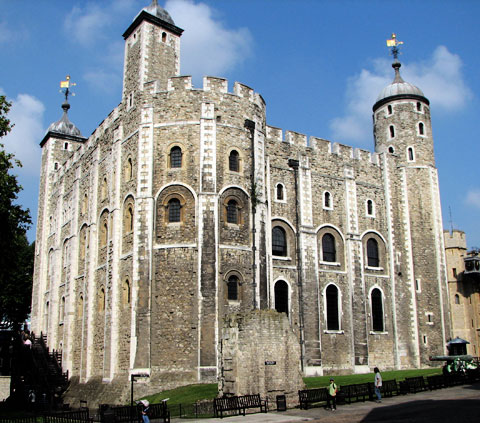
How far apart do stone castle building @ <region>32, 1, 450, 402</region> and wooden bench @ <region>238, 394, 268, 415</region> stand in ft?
15.7

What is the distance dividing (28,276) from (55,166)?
37.4ft

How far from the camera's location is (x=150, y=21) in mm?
30562

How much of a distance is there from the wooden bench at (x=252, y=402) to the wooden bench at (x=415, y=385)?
257 inches

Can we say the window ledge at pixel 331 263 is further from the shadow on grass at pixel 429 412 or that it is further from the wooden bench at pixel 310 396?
the shadow on grass at pixel 429 412

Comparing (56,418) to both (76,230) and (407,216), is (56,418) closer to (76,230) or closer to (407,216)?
(76,230)

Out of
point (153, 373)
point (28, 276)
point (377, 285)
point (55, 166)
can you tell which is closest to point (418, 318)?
point (377, 285)

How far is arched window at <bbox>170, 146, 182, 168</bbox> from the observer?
2619 centimetres

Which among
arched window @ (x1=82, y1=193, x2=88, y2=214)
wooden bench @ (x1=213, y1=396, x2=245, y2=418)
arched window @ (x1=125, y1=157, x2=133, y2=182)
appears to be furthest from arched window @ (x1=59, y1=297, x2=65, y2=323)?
wooden bench @ (x1=213, y1=396, x2=245, y2=418)

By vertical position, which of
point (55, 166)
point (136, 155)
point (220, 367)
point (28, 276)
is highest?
point (55, 166)

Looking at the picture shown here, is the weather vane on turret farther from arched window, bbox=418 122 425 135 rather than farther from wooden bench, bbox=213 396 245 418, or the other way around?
wooden bench, bbox=213 396 245 418

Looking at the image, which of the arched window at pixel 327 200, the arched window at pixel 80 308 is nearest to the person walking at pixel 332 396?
the arched window at pixel 327 200

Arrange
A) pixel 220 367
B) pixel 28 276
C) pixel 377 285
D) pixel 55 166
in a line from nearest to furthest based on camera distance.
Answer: pixel 220 367 → pixel 377 285 → pixel 55 166 → pixel 28 276

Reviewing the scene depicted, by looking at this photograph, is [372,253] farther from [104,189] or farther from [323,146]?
[104,189]

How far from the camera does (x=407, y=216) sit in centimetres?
3572
